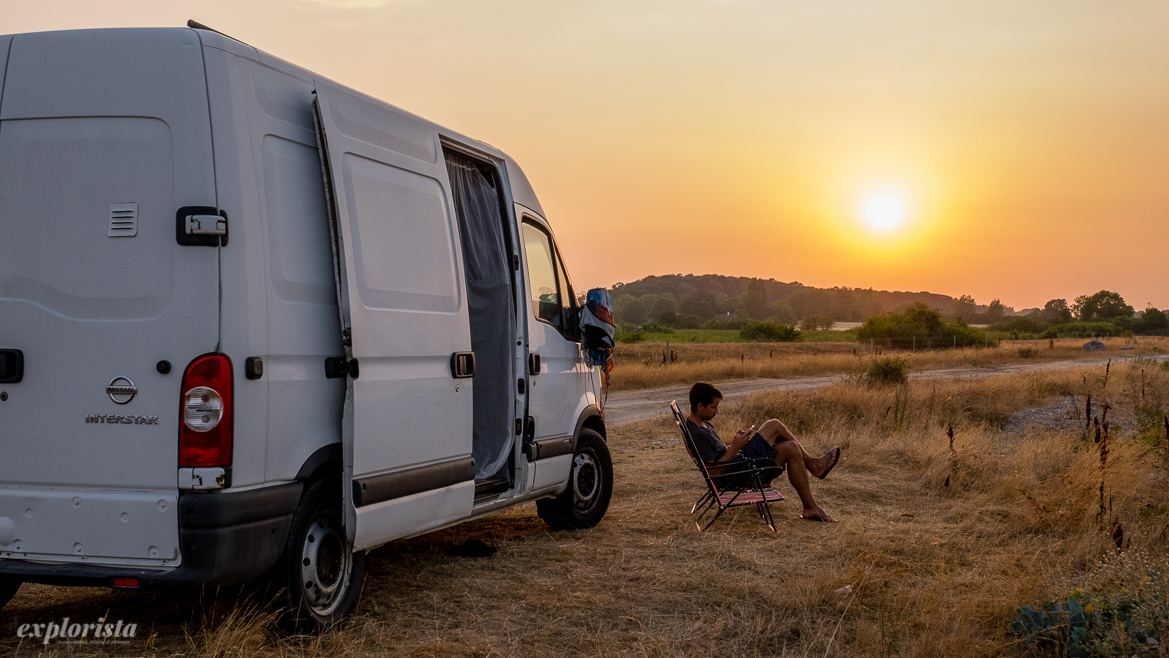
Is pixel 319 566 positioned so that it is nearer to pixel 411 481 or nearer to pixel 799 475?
pixel 411 481

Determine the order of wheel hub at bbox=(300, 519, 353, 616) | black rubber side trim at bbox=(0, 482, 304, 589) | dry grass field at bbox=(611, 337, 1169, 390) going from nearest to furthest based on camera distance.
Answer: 1. black rubber side trim at bbox=(0, 482, 304, 589)
2. wheel hub at bbox=(300, 519, 353, 616)
3. dry grass field at bbox=(611, 337, 1169, 390)

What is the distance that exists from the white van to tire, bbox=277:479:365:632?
0.01 metres

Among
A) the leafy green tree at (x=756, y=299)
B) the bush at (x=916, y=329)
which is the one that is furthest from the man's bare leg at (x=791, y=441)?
the leafy green tree at (x=756, y=299)

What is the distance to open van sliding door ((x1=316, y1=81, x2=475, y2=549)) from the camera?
4.50 m

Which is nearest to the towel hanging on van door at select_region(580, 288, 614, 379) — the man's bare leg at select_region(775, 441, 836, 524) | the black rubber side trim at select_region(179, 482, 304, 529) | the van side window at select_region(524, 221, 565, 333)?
the van side window at select_region(524, 221, 565, 333)

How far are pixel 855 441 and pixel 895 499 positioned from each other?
2.70 m

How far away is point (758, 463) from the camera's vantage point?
24.9ft

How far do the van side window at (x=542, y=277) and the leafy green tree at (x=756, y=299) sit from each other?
5327 inches

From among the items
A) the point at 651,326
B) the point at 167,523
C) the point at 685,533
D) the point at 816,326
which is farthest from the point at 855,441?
the point at 816,326

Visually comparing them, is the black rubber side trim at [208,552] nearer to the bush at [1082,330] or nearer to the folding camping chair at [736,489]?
the folding camping chair at [736,489]

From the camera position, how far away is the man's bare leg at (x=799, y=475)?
24.7ft

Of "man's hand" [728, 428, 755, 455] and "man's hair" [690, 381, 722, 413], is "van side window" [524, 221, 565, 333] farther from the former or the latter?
"man's hand" [728, 428, 755, 455]

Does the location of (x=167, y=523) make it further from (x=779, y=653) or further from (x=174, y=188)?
(x=779, y=653)

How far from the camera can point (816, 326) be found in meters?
106
